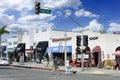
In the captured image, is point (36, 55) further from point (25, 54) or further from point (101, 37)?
point (101, 37)

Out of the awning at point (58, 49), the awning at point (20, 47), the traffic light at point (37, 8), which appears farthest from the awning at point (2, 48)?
the traffic light at point (37, 8)

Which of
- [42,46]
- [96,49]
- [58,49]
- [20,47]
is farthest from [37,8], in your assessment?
[20,47]

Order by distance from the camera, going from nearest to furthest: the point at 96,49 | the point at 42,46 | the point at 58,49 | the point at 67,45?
1. the point at 96,49
2. the point at 67,45
3. the point at 58,49
4. the point at 42,46

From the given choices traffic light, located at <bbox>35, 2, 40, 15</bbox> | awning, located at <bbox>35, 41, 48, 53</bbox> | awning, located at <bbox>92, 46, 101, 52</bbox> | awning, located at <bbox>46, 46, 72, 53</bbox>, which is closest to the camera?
traffic light, located at <bbox>35, 2, 40, 15</bbox>

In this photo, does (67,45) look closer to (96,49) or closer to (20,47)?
(96,49)

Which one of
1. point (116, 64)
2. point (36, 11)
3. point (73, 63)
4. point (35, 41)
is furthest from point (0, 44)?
point (36, 11)

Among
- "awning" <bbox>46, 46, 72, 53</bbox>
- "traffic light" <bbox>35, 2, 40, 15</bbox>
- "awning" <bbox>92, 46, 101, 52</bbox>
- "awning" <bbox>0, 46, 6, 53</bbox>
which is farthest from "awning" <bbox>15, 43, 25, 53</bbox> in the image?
"traffic light" <bbox>35, 2, 40, 15</bbox>

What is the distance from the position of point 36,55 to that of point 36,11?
3956 centimetres

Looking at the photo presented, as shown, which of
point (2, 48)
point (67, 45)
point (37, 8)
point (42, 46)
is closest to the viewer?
point (37, 8)

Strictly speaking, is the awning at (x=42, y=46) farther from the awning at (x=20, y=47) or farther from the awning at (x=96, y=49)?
the awning at (x=96, y=49)

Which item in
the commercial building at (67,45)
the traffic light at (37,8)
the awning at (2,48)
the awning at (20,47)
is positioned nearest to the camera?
the traffic light at (37,8)

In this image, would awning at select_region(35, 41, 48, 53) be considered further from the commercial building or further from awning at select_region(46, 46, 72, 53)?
awning at select_region(46, 46, 72, 53)

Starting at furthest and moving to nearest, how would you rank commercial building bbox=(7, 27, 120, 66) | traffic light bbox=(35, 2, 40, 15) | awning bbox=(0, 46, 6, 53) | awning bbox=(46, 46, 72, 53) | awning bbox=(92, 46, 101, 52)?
awning bbox=(0, 46, 6, 53) → awning bbox=(46, 46, 72, 53) → awning bbox=(92, 46, 101, 52) → commercial building bbox=(7, 27, 120, 66) → traffic light bbox=(35, 2, 40, 15)

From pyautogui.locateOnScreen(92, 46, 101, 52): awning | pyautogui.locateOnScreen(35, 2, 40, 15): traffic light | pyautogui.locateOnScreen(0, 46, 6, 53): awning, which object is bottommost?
pyautogui.locateOnScreen(92, 46, 101, 52): awning
